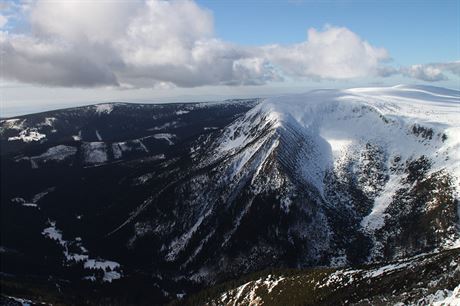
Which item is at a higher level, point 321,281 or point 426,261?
point 426,261

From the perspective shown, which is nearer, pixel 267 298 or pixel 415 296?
pixel 415 296

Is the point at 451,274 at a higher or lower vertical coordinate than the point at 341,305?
higher

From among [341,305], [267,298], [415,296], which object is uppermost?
[415,296]

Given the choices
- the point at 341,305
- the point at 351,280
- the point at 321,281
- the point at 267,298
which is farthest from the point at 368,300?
the point at 267,298

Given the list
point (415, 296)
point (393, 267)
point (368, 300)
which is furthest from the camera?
point (393, 267)

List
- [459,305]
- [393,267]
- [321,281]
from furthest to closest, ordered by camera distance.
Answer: [321,281] < [393,267] < [459,305]

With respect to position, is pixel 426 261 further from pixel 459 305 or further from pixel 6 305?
pixel 6 305

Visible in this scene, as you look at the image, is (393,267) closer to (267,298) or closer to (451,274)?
(451,274)

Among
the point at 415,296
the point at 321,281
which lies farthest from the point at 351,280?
the point at 415,296

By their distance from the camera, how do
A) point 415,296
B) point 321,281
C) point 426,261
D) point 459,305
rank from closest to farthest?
point 459,305, point 415,296, point 426,261, point 321,281
